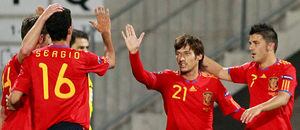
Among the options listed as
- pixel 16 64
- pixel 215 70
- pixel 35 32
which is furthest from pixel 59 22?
pixel 215 70

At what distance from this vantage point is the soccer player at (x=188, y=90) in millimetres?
7441

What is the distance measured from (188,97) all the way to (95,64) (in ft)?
3.28

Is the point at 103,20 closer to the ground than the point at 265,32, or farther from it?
farther from it

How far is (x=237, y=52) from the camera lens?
10.4 metres

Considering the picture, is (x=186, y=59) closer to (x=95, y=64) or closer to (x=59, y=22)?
(x=95, y=64)

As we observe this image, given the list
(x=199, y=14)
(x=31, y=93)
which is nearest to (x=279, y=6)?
(x=199, y=14)

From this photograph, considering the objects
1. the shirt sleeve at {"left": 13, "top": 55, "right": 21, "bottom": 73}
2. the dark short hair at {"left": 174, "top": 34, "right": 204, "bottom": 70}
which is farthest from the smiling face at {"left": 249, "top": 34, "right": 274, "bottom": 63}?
the shirt sleeve at {"left": 13, "top": 55, "right": 21, "bottom": 73}

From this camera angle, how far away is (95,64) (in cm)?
684

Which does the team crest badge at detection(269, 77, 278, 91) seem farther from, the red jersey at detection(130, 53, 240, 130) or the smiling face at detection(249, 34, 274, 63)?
the red jersey at detection(130, 53, 240, 130)

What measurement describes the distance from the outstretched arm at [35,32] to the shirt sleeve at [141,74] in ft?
2.93

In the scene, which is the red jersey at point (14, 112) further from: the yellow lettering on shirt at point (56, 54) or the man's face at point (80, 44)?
the man's face at point (80, 44)

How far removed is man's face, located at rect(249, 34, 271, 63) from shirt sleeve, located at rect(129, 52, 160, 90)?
0.92 meters

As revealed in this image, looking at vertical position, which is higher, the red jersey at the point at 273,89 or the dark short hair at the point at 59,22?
the dark short hair at the point at 59,22

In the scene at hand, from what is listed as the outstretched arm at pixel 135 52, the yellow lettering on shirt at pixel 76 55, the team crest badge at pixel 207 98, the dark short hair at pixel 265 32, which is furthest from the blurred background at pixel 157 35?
the yellow lettering on shirt at pixel 76 55
